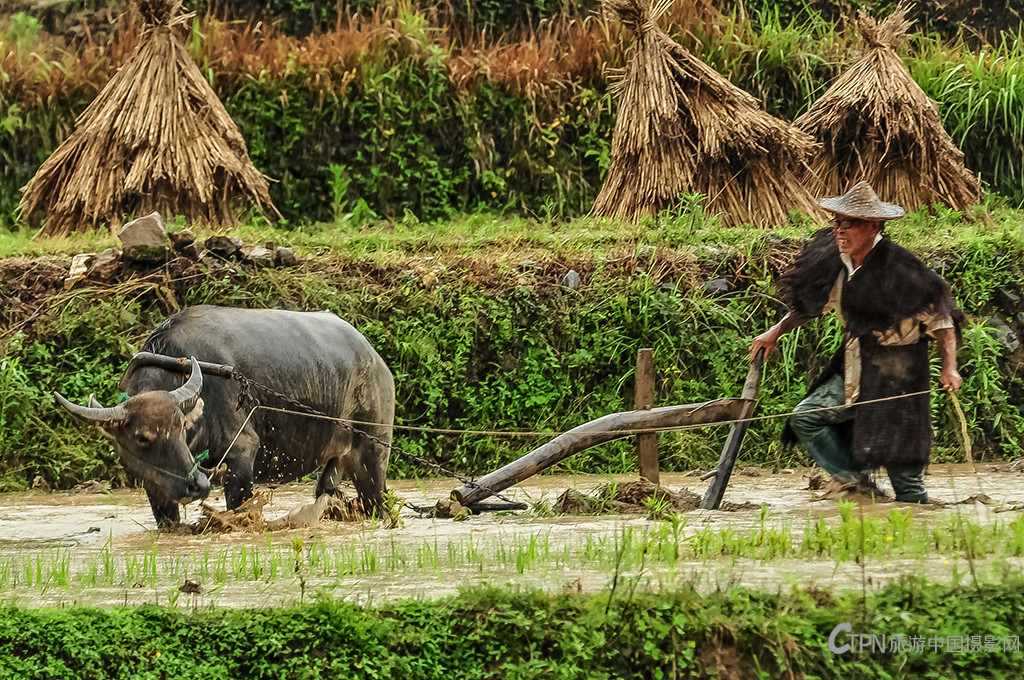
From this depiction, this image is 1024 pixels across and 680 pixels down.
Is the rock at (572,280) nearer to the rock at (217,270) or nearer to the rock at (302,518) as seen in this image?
the rock at (217,270)

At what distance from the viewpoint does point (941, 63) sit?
1289 centimetres

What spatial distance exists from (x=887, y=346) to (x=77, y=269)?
5.95m

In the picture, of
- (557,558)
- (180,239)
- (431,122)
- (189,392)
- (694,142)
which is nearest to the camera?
(557,558)

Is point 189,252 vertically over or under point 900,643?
over

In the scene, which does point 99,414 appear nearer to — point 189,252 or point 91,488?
point 91,488

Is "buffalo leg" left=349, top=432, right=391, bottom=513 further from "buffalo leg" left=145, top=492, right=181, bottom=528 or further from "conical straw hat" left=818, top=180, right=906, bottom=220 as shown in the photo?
"conical straw hat" left=818, top=180, right=906, bottom=220

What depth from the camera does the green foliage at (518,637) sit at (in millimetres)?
3973

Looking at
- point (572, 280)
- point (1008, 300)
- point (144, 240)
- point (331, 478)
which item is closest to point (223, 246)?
point (144, 240)

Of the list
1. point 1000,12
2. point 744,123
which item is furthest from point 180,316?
point 1000,12

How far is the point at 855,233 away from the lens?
20.7 ft

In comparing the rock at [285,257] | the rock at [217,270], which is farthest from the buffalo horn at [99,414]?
the rock at [285,257]

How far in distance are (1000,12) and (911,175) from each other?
15.1 ft

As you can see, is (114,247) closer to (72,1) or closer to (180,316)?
(180,316)

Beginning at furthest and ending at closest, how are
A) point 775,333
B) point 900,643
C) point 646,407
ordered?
1. point 646,407
2. point 775,333
3. point 900,643
